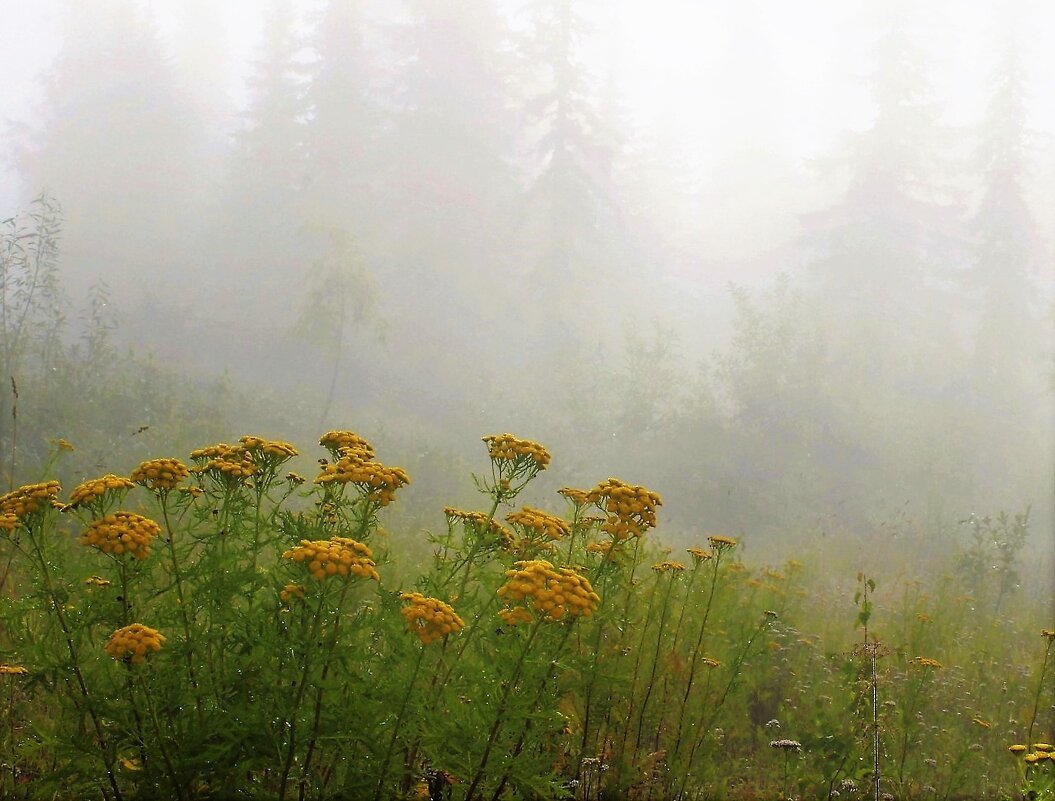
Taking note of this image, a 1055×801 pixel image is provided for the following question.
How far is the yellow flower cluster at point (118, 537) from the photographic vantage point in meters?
1.94

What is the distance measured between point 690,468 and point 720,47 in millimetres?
27281

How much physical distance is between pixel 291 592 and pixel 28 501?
823 millimetres

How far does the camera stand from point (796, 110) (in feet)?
115

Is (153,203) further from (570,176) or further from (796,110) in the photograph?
(796,110)

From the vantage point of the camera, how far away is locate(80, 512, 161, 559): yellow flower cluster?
1940 millimetres

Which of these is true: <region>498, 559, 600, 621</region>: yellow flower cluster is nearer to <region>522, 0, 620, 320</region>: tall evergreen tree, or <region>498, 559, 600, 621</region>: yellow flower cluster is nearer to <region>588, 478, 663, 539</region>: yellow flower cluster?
<region>588, 478, 663, 539</region>: yellow flower cluster

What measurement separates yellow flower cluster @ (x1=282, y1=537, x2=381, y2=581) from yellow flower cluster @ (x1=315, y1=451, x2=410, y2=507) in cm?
35

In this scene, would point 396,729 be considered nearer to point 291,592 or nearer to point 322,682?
point 322,682

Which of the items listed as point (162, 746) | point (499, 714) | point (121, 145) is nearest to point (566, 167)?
point (121, 145)

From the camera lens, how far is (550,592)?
1912 mm

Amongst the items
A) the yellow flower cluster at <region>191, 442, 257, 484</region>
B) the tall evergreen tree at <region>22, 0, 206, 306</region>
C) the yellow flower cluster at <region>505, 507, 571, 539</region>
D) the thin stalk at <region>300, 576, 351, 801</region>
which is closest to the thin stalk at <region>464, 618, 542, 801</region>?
the thin stalk at <region>300, 576, 351, 801</region>

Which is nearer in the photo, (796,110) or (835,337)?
(835,337)

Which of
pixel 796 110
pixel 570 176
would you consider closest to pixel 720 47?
pixel 796 110

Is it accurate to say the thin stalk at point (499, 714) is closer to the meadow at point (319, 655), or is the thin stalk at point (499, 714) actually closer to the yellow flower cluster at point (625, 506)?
the meadow at point (319, 655)
